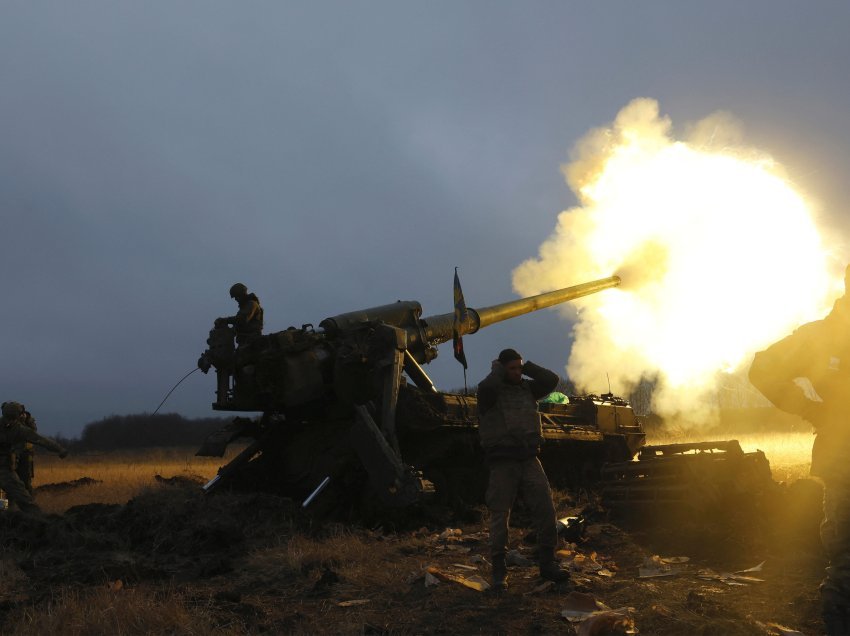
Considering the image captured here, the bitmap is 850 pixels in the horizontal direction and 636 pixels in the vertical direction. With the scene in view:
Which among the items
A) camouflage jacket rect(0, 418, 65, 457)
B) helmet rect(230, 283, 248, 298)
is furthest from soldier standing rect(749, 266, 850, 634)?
camouflage jacket rect(0, 418, 65, 457)

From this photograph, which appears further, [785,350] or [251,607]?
[251,607]

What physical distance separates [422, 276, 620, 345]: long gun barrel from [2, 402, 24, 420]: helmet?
24.4ft

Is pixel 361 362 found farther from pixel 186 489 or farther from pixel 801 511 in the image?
pixel 801 511

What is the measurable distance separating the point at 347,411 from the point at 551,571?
5258mm

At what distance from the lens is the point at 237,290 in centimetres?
1069

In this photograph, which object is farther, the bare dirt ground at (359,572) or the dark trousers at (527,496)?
the dark trousers at (527,496)

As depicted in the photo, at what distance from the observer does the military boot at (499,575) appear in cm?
630

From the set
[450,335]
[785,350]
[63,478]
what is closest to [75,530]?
[450,335]

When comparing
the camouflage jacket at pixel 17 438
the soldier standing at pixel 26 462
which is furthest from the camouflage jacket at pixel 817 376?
the soldier standing at pixel 26 462

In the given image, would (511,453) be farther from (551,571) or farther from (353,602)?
(353,602)

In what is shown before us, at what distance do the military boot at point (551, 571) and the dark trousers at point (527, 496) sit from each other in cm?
1

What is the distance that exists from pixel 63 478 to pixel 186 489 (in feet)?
39.3

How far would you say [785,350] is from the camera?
13.4ft

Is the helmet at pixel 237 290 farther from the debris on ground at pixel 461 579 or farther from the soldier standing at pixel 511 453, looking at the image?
the debris on ground at pixel 461 579
